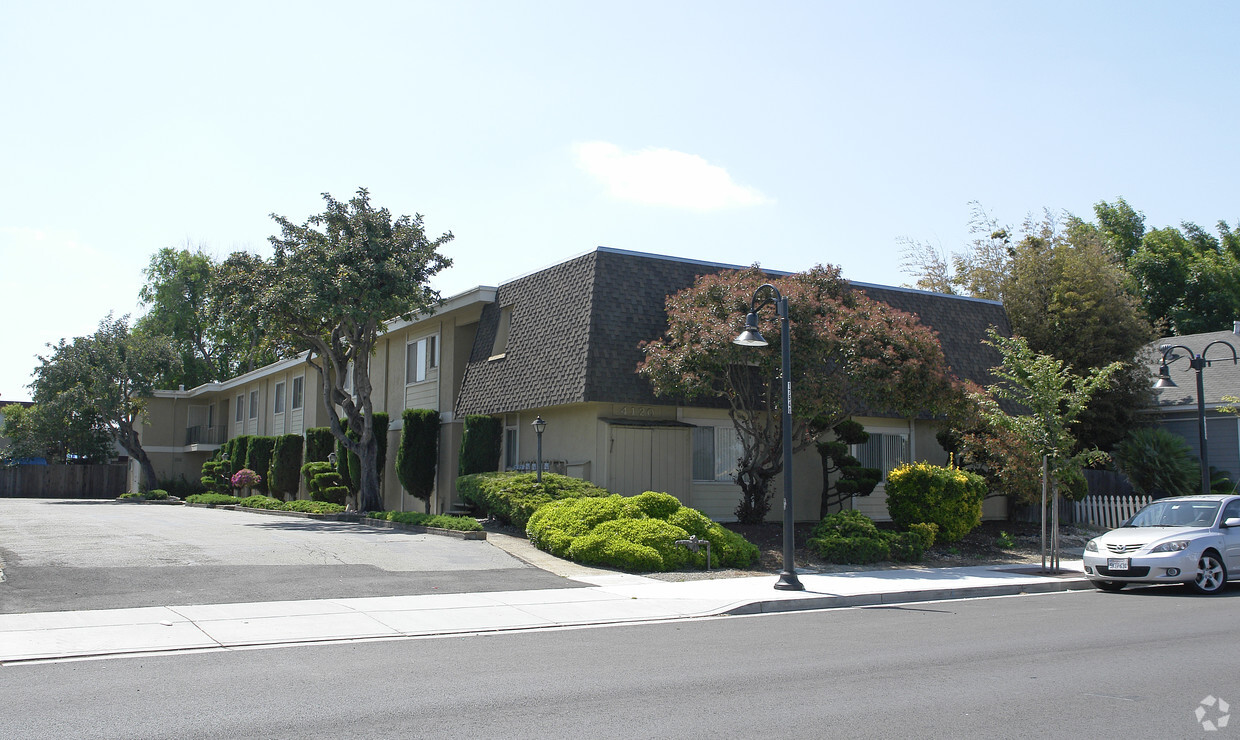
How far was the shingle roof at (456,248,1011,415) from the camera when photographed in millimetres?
20594

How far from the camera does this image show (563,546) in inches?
656

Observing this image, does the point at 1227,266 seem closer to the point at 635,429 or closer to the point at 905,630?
the point at 635,429

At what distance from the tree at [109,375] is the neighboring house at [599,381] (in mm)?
20941

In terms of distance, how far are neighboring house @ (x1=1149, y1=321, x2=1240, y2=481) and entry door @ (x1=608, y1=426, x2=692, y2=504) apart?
555 inches

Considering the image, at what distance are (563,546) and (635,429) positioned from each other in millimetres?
4993

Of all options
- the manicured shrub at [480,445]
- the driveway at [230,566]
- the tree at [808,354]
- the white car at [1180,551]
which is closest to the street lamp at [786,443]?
the driveway at [230,566]

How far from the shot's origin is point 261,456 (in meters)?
38.1

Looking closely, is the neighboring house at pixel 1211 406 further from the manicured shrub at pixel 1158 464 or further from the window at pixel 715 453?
the window at pixel 715 453

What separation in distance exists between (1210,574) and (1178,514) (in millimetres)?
1369

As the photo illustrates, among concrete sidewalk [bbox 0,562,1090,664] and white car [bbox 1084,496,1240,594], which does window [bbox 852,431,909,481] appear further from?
white car [bbox 1084,496,1240,594]

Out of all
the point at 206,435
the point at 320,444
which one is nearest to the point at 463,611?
the point at 320,444

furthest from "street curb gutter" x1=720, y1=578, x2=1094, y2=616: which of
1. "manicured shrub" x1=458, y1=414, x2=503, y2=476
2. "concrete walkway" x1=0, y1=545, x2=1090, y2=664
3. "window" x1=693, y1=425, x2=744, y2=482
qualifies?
"manicured shrub" x1=458, y1=414, x2=503, y2=476

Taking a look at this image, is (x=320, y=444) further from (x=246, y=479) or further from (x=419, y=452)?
(x=419, y=452)

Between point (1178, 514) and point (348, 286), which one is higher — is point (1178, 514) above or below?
below
